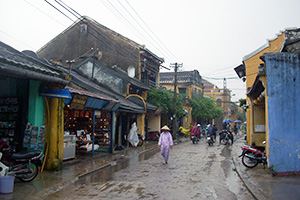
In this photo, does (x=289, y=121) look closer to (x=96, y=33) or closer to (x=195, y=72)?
(x=96, y=33)

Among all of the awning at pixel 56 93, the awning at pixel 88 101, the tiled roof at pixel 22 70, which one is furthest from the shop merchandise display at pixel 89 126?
the tiled roof at pixel 22 70

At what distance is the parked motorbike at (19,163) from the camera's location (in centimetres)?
691

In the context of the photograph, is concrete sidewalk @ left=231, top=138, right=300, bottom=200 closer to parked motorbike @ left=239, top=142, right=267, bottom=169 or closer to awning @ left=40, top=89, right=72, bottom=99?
parked motorbike @ left=239, top=142, right=267, bottom=169

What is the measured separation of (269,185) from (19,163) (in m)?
6.96

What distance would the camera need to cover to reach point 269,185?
724 cm

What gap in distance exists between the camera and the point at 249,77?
19.2 metres

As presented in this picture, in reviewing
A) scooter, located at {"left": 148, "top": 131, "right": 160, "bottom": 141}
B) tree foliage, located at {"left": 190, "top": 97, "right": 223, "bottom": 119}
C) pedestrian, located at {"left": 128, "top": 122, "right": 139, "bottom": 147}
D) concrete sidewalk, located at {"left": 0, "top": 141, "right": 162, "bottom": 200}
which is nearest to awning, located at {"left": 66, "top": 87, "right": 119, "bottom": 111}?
concrete sidewalk, located at {"left": 0, "top": 141, "right": 162, "bottom": 200}

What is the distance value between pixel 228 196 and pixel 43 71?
19.5 feet

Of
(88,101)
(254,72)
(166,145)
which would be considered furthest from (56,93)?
(254,72)

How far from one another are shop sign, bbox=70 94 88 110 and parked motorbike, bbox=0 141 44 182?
3.12 meters

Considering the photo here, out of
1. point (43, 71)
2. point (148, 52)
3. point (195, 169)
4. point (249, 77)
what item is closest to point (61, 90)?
point (43, 71)

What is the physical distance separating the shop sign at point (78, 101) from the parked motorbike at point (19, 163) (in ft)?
10.2

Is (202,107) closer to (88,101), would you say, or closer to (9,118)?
(88,101)

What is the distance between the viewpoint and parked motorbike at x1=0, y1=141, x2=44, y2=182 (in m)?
6.91
